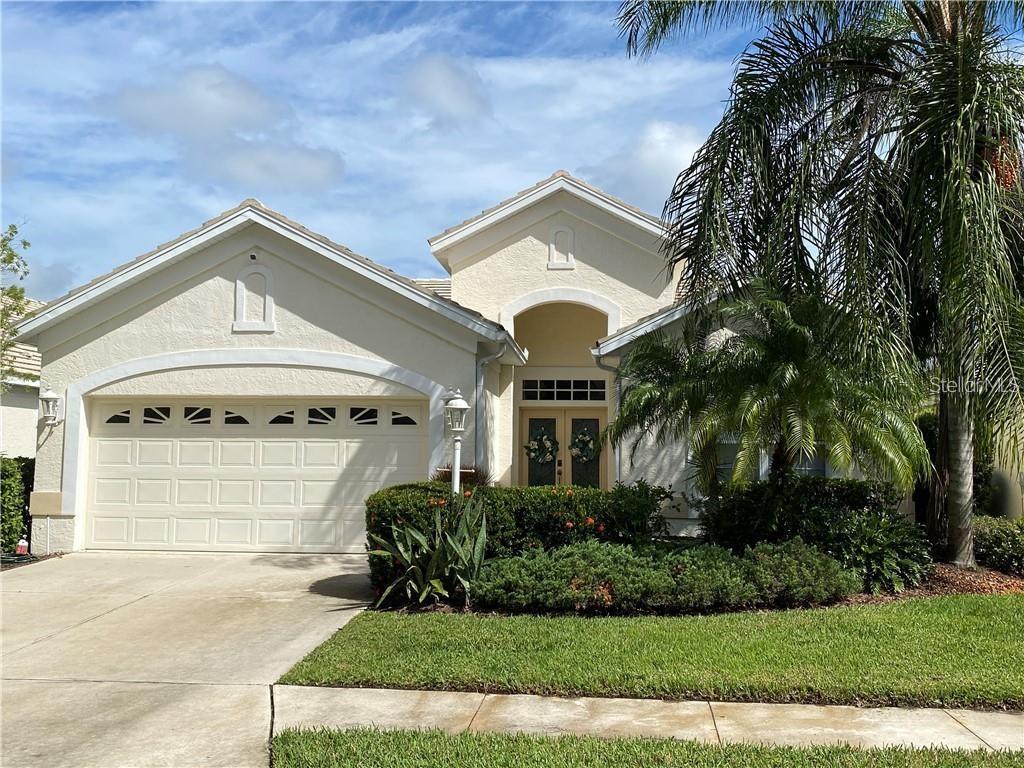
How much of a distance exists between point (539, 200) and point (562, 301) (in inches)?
A: 75.4

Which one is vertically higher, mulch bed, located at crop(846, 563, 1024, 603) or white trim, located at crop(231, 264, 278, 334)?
white trim, located at crop(231, 264, 278, 334)

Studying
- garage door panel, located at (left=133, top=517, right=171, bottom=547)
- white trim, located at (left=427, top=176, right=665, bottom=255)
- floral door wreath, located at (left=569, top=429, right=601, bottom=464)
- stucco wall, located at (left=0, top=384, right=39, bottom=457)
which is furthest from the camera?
stucco wall, located at (left=0, top=384, right=39, bottom=457)

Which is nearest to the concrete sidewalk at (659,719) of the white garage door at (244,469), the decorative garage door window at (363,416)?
the white garage door at (244,469)

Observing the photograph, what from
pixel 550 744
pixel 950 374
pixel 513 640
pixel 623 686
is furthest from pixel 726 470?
pixel 550 744

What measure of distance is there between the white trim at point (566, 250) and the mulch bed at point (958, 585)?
8433mm

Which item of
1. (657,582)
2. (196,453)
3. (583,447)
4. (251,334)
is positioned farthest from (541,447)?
(657,582)

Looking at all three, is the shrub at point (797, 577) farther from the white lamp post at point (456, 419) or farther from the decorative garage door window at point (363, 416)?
the decorative garage door window at point (363, 416)

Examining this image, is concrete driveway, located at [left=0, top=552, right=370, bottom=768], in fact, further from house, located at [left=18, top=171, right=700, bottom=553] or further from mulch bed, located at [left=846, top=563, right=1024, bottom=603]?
mulch bed, located at [left=846, top=563, right=1024, bottom=603]

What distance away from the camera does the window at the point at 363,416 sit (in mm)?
13836

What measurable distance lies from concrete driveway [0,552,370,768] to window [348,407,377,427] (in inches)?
80.6

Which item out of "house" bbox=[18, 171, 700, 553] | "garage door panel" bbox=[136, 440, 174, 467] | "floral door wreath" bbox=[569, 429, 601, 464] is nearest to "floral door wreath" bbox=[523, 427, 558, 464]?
"floral door wreath" bbox=[569, 429, 601, 464]

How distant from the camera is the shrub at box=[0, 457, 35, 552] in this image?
13.5 m

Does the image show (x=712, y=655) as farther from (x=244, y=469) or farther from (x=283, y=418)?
(x=244, y=469)

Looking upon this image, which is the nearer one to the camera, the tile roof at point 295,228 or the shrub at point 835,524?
the shrub at point 835,524
